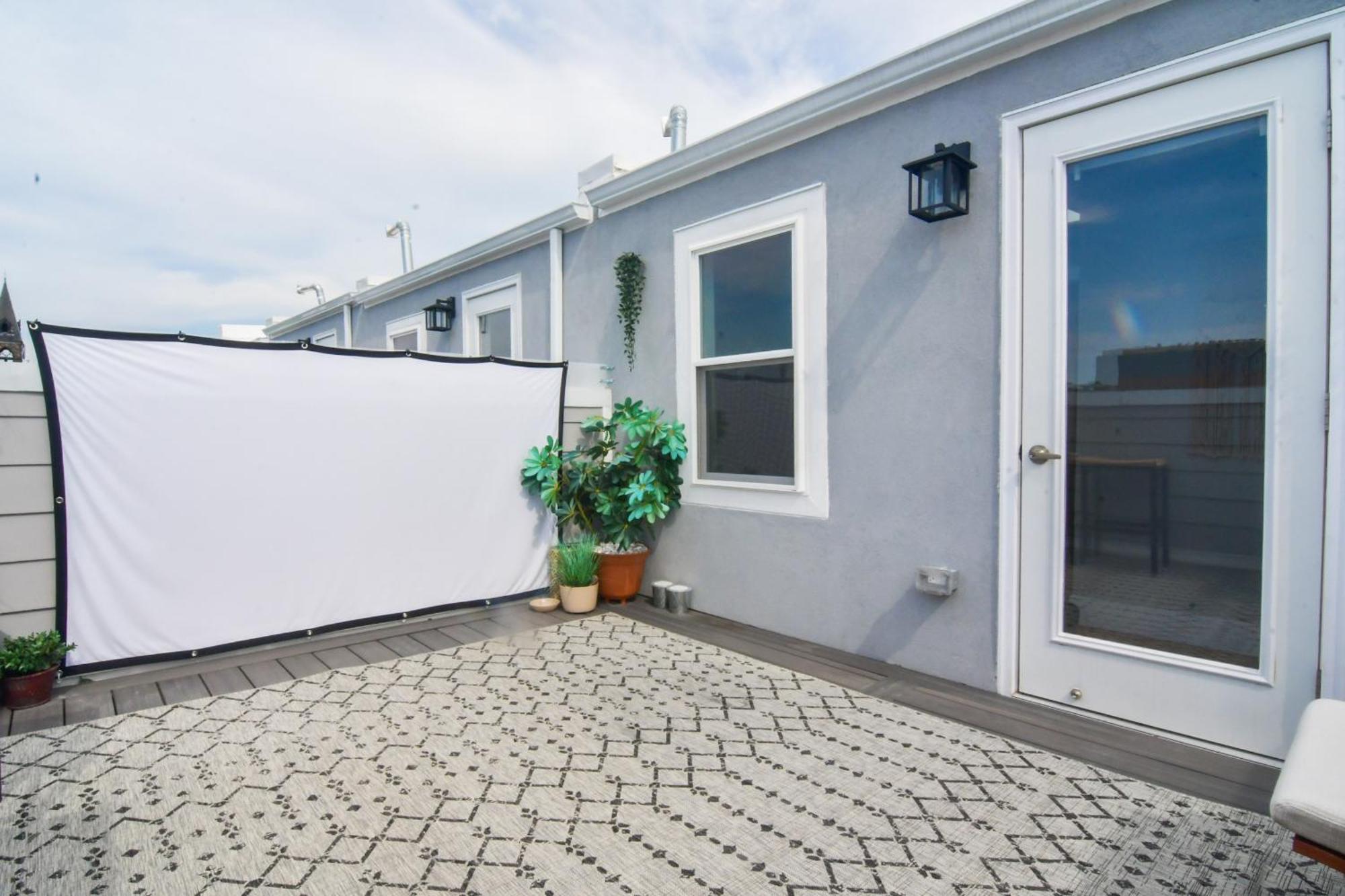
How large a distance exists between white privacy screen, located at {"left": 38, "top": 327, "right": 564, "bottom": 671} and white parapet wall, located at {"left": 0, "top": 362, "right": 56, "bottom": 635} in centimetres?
6

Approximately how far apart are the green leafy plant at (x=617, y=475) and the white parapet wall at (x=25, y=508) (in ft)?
7.57

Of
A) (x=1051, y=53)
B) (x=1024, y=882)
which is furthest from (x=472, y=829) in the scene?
(x=1051, y=53)

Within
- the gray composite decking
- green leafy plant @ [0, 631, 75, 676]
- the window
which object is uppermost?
the window

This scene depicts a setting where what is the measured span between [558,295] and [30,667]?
11.7ft

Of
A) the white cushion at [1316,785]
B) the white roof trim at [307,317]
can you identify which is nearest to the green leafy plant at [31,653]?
the white cushion at [1316,785]

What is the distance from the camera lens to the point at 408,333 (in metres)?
7.23

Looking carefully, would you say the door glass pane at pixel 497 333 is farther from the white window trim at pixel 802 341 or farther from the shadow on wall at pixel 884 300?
the shadow on wall at pixel 884 300

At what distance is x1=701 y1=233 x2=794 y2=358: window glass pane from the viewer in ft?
12.2

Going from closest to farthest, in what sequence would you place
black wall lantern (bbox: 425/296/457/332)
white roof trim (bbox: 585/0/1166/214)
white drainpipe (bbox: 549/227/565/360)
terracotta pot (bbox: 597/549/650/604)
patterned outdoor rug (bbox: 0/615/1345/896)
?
patterned outdoor rug (bbox: 0/615/1345/896), white roof trim (bbox: 585/0/1166/214), terracotta pot (bbox: 597/549/650/604), white drainpipe (bbox: 549/227/565/360), black wall lantern (bbox: 425/296/457/332)

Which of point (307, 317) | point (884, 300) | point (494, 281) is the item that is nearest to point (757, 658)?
point (884, 300)

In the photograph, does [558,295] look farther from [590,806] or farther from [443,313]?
[590,806]

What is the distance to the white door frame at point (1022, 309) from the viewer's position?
Answer: 6.81 feet

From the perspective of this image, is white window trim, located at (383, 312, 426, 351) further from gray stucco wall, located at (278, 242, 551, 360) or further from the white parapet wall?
the white parapet wall

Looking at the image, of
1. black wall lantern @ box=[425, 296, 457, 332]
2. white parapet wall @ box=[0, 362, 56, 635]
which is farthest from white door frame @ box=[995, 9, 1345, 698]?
black wall lantern @ box=[425, 296, 457, 332]
